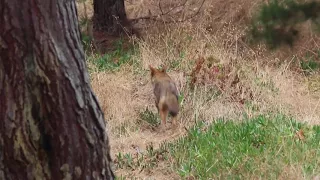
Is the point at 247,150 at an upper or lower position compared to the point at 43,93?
lower

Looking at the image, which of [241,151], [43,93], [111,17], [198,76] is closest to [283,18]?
[198,76]

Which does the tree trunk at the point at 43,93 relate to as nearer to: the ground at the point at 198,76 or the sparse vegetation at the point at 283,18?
the ground at the point at 198,76

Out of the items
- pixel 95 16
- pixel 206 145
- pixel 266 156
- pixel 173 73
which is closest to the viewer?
pixel 266 156

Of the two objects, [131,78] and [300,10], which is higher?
[300,10]

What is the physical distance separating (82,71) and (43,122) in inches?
13.2

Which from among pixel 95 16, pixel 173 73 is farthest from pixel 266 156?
pixel 95 16

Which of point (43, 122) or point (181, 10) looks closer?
point (43, 122)

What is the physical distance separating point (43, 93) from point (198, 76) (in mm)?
5498

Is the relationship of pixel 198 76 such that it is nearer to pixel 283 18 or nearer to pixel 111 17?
pixel 283 18

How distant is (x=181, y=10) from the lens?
13680 millimetres

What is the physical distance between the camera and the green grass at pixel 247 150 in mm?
5688

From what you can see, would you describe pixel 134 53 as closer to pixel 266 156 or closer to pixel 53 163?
pixel 266 156

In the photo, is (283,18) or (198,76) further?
(283,18)

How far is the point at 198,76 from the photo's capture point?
29.2 ft
